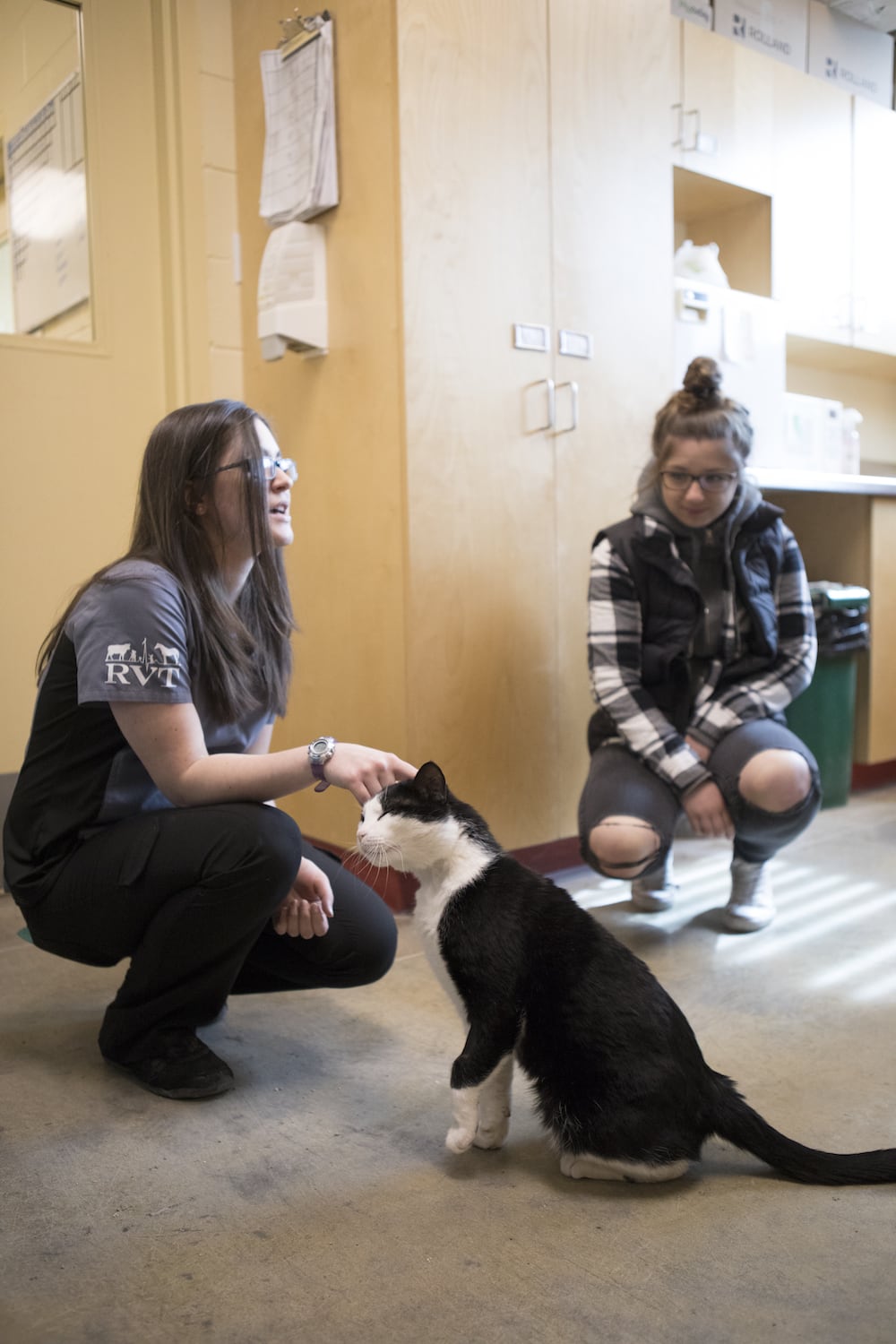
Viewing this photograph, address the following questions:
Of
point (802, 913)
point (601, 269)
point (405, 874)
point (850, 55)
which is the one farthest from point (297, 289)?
point (850, 55)

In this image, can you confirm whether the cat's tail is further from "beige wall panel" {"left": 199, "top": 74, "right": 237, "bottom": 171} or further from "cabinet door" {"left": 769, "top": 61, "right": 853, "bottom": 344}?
"cabinet door" {"left": 769, "top": 61, "right": 853, "bottom": 344}

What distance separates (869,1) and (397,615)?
10.5 ft

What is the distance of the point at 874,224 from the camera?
387 centimetres

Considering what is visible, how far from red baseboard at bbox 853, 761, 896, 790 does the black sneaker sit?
2.54m

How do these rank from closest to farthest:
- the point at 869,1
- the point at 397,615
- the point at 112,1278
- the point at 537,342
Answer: the point at 112,1278 → the point at 397,615 → the point at 537,342 → the point at 869,1

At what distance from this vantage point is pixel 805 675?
228 centimetres

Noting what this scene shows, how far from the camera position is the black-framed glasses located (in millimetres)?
2119

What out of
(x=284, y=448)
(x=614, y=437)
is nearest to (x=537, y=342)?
(x=614, y=437)

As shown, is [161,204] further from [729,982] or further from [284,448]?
[729,982]

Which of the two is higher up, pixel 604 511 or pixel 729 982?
pixel 604 511

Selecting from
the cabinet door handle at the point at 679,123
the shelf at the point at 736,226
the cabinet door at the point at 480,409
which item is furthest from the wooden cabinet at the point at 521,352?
the shelf at the point at 736,226

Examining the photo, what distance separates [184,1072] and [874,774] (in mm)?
2700

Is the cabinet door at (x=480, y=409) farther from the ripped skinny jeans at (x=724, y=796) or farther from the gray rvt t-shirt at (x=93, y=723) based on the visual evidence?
the gray rvt t-shirt at (x=93, y=723)

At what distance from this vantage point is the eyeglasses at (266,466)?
4.79 ft
